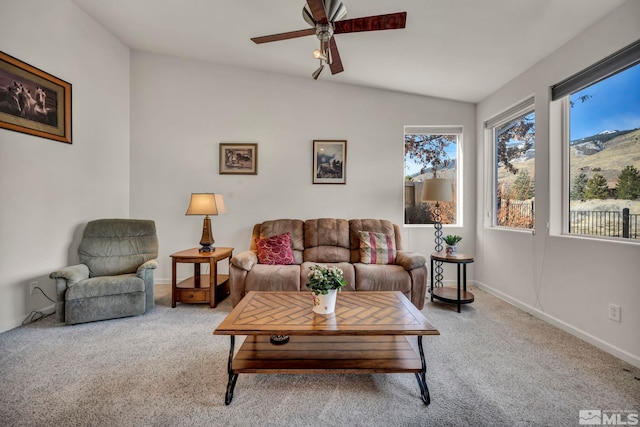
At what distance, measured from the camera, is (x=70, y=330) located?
251 cm

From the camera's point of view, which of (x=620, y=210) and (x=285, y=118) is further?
(x=285, y=118)

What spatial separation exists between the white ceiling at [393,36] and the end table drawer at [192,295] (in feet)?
9.63

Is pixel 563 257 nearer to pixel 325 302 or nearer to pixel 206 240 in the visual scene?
pixel 325 302

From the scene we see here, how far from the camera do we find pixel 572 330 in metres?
2.45

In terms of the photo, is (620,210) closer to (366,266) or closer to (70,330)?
(366,266)

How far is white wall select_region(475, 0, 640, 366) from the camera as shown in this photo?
2041 mm

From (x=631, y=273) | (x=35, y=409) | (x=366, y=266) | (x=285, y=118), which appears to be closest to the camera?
(x=35, y=409)

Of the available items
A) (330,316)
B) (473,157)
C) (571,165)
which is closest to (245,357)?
(330,316)

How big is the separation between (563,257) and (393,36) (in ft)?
8.62

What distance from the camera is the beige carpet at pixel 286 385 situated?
58.1 inches

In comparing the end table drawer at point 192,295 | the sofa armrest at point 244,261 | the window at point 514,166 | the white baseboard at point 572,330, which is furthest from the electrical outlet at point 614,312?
the end table drawer at point 192,295

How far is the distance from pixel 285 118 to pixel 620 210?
363 centimetres

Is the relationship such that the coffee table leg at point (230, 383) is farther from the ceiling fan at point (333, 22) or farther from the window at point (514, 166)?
the window at point (514, 166)

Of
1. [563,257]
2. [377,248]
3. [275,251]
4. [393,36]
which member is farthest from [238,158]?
[563,257]
